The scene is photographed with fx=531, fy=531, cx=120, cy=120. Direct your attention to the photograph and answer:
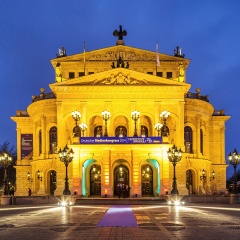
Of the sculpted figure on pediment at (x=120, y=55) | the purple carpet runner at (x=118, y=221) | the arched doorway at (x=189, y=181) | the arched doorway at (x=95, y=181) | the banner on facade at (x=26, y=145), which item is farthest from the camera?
the banner on facade at (x=26, y=145)

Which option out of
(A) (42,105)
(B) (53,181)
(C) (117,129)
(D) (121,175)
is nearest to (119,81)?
(C) (117,129)

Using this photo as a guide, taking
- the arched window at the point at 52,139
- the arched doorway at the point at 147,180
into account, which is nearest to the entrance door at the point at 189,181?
the arched doorway at the point at 147,180

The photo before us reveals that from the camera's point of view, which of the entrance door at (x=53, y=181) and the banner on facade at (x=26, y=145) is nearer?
the entrance door at (x=53, y=181)

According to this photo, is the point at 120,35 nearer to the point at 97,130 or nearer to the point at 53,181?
the point at 97,130

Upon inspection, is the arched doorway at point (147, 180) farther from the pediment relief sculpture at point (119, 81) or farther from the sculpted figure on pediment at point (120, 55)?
the sculpted figure on pediment at point (120, 55)

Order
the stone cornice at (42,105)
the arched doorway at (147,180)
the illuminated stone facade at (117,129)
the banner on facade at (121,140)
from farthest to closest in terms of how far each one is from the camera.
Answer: the stone cornice at (42,105) < the arched doorway at (147,180) < the illuminated stone facade at (117,129) < the banner on facade at (121,140)

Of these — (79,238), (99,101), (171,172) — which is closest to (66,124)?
(99,101)

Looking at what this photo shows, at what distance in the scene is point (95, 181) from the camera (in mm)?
68812

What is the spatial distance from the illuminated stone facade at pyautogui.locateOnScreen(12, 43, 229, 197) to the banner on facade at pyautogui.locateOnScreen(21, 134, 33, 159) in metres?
0.07

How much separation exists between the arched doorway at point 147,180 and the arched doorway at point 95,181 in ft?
18.6

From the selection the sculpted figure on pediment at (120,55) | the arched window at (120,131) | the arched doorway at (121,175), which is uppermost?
the sculpted figure on pediment at (120,55)

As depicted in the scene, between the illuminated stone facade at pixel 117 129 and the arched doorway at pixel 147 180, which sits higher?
the illuminated stone facade at pixel 117 129

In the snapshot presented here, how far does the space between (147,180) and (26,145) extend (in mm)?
20736

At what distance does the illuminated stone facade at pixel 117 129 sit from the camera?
64.8 metres
